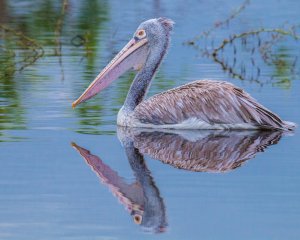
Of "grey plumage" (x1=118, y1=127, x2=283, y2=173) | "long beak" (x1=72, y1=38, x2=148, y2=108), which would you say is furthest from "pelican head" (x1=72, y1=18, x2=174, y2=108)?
"grey plumage" (x1=118, y1=127, x2=283, y2=173)

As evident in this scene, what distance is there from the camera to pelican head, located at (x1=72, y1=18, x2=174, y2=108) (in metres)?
11.1

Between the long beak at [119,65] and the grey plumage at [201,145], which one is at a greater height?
the grey plumage at [201,145]

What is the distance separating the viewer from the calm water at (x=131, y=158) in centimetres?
692

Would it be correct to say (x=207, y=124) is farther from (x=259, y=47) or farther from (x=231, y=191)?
(x=259, y=47)

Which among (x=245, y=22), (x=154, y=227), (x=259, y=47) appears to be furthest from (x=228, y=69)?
(x=154, y=227)

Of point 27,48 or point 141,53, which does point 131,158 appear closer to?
point 141,53

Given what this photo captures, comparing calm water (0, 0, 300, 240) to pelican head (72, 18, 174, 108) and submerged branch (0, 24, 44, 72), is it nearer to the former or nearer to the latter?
submerged branch (0, 24, 44, 72)

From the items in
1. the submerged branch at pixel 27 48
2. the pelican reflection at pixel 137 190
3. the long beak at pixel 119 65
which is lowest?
the submerged branch at pixel 27 48

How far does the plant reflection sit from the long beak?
779 mm

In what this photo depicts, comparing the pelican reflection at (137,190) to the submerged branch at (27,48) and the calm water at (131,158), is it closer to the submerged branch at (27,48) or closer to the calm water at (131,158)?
the calm water at (131,158)

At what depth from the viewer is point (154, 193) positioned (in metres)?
7.72

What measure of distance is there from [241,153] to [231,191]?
1.53 meters

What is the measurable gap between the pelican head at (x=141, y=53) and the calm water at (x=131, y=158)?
32 centimetres

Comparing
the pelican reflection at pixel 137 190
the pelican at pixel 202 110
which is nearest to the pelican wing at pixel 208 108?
the pelican at pixel 202 110
